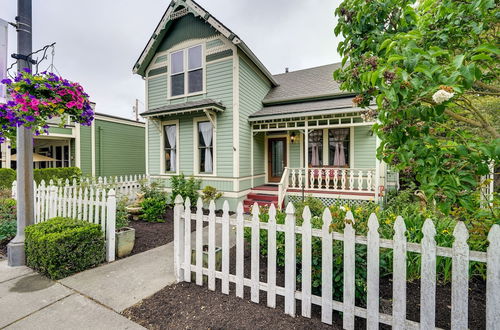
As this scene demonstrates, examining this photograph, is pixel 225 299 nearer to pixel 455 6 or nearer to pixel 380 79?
pixel 380 79

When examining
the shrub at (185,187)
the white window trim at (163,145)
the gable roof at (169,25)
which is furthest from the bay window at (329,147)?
the white window trim at (163,145)

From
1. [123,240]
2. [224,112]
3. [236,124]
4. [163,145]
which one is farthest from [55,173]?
[123,240]

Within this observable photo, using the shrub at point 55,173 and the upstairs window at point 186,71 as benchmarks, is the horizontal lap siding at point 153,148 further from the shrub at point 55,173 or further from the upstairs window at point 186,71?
the shrub at point 55,173

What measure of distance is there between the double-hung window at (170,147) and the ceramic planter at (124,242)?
5.61 metres

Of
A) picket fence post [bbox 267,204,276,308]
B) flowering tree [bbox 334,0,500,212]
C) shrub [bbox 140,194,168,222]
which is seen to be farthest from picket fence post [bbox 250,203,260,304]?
shrub [bbox 140,194,168,222]

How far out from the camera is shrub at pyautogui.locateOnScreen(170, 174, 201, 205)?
332 inches

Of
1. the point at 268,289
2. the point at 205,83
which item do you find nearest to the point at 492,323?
the point at 268,289

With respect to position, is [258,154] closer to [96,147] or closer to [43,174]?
[96,147]

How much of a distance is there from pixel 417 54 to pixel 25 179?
5664mm

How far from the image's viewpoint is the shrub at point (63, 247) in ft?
11.0

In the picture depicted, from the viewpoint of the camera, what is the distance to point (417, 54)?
1.56 m

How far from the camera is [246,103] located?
9.01 m

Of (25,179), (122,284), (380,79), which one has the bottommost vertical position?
(122,284)

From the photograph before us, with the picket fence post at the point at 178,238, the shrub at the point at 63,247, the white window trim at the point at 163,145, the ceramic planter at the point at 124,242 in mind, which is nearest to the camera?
the picket fence post at the point at 178,238
